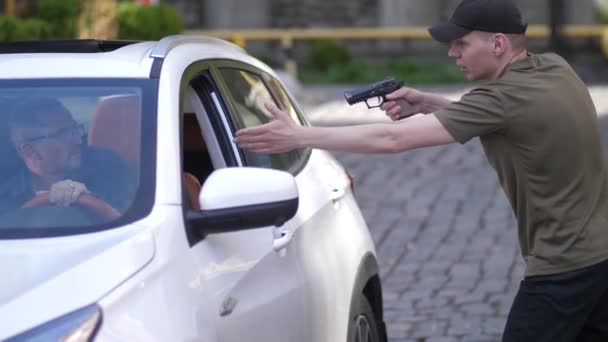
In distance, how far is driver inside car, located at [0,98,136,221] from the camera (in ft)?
13.1

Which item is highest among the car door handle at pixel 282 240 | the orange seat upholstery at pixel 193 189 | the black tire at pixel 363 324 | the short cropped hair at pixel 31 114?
the short cropped hair at pixel 31 114

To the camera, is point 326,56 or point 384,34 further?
point 384,34

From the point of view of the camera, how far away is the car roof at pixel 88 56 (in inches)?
171

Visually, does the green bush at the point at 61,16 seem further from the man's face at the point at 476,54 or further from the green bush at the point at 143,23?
the man's face at the point at 476,54

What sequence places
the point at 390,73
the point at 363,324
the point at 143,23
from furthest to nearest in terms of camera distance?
the point at 390,73
the point at 143,23
the point at 363,324

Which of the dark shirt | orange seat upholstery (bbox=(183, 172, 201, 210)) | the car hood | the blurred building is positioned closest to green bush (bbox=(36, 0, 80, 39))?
orange seat upholstery (bbox=(183, 172, 201, 210))

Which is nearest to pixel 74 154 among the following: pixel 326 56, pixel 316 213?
pixel 316 213

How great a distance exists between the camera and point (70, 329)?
10.8 ft

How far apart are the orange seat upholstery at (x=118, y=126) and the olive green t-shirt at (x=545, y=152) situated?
98 centimetres

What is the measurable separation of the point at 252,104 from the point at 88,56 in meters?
0.96

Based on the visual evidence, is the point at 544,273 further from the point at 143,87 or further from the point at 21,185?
the point at 21,185

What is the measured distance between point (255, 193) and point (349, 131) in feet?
1.83

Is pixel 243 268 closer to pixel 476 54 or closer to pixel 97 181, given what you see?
pixel 97 181

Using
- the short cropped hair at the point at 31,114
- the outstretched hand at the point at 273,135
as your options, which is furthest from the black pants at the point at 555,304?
the short cropped hair at the point at 31,114
